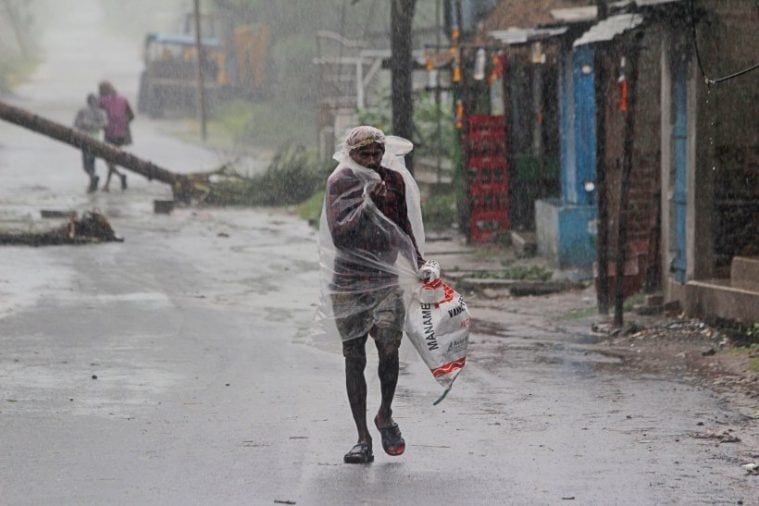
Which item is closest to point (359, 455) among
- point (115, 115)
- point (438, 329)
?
point (438, 329)

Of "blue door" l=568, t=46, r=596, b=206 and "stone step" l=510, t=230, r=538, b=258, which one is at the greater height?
"blue door" l=568, t=46, r=596, b=206

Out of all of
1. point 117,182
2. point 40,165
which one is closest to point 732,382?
point 117,182

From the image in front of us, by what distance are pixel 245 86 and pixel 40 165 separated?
20.7 m

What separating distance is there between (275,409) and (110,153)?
16.5 meters

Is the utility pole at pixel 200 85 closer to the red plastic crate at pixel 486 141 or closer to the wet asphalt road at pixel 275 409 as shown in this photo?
the red plastic crate at pixel 486 141

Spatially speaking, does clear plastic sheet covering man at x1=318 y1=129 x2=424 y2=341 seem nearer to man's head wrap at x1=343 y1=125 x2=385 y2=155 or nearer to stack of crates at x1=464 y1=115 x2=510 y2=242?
man's head wrap at x1=343 y1=125 x2=385 y2=155

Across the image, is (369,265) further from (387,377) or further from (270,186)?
(270,186)

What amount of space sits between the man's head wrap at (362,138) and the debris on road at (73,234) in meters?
11.9

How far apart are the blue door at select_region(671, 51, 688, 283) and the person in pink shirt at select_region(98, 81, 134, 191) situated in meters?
15.2

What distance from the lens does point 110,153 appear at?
24578mm

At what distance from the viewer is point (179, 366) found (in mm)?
10383

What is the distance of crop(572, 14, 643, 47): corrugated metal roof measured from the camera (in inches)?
484

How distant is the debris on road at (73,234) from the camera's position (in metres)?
18.4

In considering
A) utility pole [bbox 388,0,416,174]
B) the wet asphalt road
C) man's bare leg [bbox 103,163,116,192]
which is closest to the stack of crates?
utility pole [bbox 388,0,416,174]
